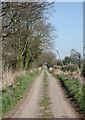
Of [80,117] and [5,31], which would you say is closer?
[80,117]

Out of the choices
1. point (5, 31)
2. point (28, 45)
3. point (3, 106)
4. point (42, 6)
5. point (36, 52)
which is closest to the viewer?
point (3, 106)

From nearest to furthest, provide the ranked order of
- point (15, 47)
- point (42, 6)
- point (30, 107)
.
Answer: point (30, 107)
point (42, 6)
point (15, 47)

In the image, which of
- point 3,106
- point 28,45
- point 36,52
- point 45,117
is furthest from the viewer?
point 36,52

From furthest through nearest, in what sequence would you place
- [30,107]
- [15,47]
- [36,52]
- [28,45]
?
[36,52], [28,45], [15,47], [30,107]

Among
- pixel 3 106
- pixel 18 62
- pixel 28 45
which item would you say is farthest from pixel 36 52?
pixel 3 106

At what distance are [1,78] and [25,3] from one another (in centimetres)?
747

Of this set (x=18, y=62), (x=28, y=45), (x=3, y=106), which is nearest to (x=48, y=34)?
(x=28, y=45)

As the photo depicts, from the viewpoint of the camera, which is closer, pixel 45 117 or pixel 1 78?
pixel 45 117

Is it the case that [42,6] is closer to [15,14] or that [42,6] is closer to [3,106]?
[15,14]

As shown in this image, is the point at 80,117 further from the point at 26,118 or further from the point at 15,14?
the point at 15,14

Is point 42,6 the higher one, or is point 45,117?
point 42,6

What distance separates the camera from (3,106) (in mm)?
17453

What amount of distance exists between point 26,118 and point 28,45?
39914 millimetres

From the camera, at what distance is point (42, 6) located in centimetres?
2111
